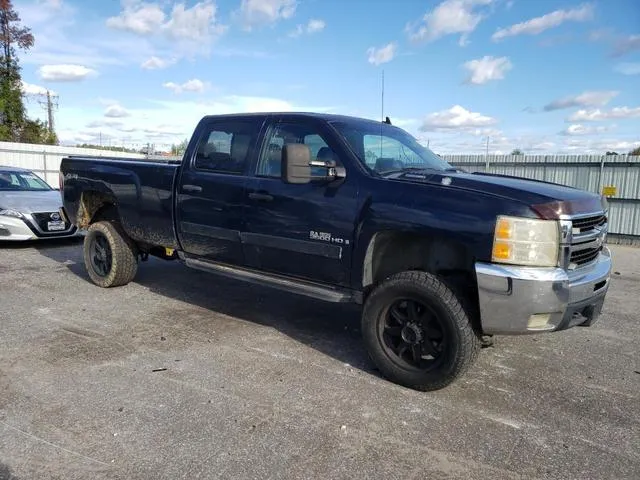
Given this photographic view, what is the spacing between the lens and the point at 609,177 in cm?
1339

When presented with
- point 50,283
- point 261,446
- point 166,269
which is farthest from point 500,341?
point 50,283

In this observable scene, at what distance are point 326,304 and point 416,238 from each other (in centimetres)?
232

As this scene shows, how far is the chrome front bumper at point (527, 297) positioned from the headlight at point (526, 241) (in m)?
0.06

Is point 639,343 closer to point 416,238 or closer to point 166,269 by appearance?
point 416,238

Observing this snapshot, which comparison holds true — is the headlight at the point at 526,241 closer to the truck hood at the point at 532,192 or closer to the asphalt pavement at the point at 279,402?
the truck hood at the point at 532,192

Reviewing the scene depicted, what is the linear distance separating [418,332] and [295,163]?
1555 millimetres

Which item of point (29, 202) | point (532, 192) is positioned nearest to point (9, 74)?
point (29, 202)

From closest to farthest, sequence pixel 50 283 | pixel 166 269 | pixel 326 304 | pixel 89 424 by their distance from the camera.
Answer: pixel 89 424 → pixel 326 304 → pixel 50 283 → pixel 166 269

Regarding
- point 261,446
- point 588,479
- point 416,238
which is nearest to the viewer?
point 588,479

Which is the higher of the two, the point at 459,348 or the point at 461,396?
the point at 459,348

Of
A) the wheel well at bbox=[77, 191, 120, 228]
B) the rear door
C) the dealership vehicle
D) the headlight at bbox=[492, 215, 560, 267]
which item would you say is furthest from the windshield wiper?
the dealership vehicle

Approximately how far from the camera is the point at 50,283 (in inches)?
260

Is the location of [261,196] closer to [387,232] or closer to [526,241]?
[387,232]

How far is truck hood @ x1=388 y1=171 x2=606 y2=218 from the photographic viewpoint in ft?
10.9
